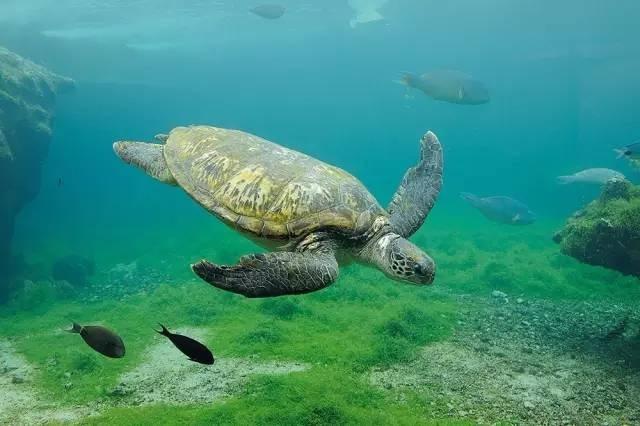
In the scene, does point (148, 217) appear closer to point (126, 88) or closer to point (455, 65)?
point (126, 88)

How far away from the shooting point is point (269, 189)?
168 inches

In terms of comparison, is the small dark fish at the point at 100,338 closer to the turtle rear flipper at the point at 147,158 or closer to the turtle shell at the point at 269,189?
the turtle shell at the point at 269,189

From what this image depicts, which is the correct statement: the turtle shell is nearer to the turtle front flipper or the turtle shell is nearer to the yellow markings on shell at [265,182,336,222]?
the yellow markings on shell at [265,182,336,222]

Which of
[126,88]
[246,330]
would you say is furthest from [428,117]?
[246,330]

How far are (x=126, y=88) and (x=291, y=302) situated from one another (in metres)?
46.8

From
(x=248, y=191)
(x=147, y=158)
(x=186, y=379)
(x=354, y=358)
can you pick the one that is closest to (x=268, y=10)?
(x=147, y=158)

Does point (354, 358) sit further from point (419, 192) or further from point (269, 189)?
point (269, 189)

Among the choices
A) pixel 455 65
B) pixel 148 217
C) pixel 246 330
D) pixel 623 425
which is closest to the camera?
pixel 623 425

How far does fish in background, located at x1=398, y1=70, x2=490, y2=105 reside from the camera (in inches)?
343

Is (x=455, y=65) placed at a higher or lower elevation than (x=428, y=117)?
higher

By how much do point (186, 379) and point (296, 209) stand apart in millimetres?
3247

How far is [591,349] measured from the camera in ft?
20.1

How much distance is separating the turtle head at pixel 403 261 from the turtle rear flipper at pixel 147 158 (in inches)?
A: 108

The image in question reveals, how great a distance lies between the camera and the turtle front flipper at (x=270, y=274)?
3119 mm
